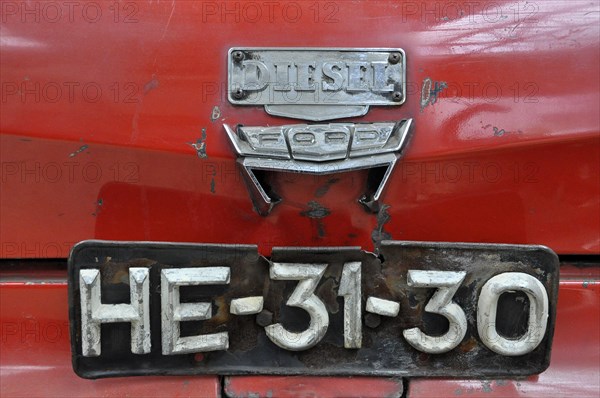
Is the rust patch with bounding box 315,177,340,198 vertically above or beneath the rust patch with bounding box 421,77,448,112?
beneath

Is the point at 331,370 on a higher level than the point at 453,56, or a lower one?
lower

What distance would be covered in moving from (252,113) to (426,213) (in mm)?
407

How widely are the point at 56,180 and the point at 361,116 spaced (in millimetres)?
625

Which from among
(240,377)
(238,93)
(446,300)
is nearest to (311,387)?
(240,377)

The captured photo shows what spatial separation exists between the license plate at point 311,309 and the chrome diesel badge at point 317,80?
0.91 ft

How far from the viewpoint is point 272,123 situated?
1.25 metres

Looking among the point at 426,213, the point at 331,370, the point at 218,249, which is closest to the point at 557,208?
the point at 426,213

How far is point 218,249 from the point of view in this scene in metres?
1.24

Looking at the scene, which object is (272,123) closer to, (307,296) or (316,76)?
(316,76)

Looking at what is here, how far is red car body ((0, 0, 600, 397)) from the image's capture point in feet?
4.14

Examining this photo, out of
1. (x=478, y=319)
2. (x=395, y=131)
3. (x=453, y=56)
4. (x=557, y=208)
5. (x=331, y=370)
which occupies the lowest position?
(x=331, y=370)

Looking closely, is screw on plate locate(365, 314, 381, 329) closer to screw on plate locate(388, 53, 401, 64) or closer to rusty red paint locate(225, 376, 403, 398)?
rusty red paint locate(225, 376, 403, 398)

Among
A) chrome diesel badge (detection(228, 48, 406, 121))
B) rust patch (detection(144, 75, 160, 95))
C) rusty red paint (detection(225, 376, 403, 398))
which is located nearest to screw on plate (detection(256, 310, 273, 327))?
rusty red paint (detection(225, 376, 403, 398))

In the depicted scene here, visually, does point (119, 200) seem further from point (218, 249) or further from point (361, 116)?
point (361, 116)
